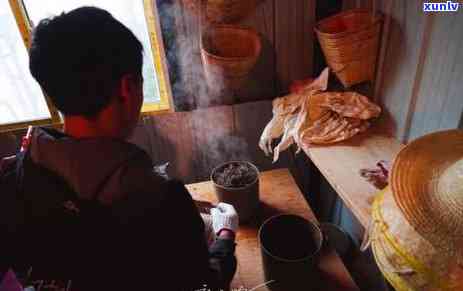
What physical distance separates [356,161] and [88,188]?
1167 mm

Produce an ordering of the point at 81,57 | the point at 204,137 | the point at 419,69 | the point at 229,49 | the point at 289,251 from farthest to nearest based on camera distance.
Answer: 1. the point at 204,137
2. the point at 229,49
3. the point at 289,251
4. the point at 419,69
5. the point at 81,57

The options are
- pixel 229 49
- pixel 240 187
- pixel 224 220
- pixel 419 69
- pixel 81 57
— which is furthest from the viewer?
pixel 229 49

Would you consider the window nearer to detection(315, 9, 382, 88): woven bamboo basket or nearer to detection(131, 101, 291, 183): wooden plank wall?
detection(131, 101, 291, 183): wooden plank wall

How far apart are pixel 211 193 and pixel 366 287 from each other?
122cm

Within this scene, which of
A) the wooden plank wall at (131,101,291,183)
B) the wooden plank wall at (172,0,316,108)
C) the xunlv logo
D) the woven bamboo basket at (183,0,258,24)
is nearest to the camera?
the xunlv logo

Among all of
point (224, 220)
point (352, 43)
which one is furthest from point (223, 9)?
point (224, 220)

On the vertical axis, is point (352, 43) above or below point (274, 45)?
above

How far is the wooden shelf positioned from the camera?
1291 mm

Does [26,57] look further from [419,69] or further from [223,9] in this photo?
[419,69]

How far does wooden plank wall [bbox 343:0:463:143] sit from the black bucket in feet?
2.25

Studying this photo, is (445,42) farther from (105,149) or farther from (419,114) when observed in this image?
(105,149)

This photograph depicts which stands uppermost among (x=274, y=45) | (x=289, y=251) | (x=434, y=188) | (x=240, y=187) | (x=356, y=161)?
(x=274, y=45)

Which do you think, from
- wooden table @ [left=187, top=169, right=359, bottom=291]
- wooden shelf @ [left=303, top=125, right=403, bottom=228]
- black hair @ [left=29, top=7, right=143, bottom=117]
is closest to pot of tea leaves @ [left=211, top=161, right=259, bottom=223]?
wooden table @ [left=187, top=169, right=359, bottom=291]

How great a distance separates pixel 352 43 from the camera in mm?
1574
